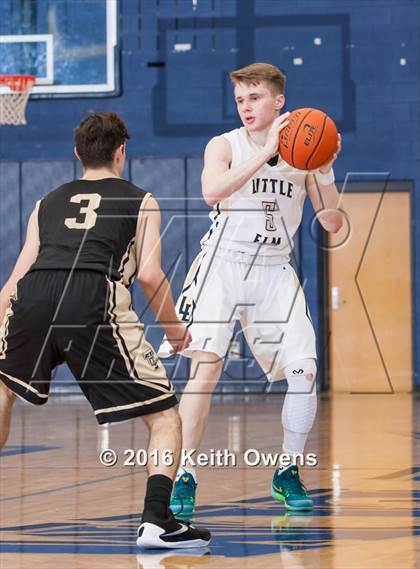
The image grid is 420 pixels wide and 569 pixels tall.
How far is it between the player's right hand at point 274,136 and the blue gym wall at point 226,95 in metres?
8.96

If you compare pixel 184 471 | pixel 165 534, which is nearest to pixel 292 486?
pixel 184 471

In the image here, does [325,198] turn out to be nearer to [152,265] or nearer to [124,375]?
[152,265]

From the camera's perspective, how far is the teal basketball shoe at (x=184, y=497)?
18.5 ft

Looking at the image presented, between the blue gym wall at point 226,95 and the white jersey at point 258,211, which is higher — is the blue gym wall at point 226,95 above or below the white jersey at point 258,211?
above

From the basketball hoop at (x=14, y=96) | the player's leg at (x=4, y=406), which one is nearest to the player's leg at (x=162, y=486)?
the player's leg at (x=4, y=406)

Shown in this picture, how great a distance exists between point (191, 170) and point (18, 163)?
204 cm

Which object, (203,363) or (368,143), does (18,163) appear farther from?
(203,363)

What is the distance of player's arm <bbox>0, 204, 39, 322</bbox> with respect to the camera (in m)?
4.85

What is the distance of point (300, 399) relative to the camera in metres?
→ 5.90

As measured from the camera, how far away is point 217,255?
5988 mm

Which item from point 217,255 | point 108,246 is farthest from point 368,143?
point 108,246

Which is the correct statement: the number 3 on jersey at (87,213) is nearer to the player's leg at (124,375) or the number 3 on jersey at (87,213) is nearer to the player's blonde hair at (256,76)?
the player's leg at (124,375)

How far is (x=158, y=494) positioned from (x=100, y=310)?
0.71 metres

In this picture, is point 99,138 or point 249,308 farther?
point 249,308
